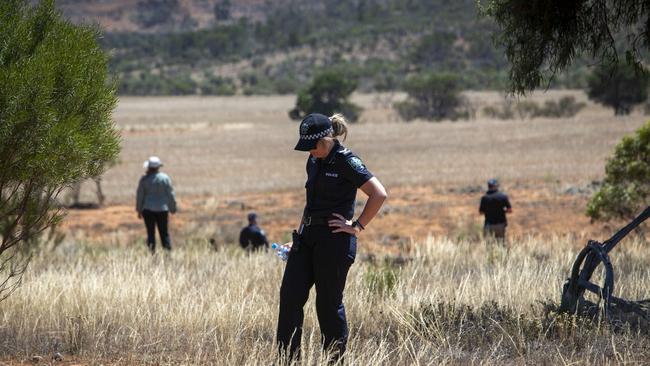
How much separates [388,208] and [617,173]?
29.0 feet

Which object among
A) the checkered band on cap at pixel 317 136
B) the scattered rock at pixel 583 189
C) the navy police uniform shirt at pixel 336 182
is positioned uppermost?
the checkered band on cap at pixel 317 136

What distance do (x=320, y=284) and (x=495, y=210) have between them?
30.6 ft

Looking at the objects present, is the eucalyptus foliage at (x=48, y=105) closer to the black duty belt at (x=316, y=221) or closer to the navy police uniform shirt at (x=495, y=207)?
the black duty belt at (x=316, y=221)

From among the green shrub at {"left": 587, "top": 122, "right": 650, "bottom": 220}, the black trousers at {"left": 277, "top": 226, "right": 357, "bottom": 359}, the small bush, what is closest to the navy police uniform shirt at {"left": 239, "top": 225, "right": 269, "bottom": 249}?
the small bush

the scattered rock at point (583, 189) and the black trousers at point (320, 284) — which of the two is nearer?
the black trousers at point (320, 284)

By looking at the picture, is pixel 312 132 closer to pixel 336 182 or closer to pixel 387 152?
pixel 336 182

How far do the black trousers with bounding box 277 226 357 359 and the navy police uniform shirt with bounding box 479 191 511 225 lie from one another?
9.14m

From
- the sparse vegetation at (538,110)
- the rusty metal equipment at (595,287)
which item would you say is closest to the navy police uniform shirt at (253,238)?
the rusty metal equipment at (595,287)

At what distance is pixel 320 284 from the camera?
5.79m

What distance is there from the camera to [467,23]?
497 feet

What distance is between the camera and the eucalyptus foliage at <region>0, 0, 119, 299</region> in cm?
588

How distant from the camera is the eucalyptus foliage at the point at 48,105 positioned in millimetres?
5877

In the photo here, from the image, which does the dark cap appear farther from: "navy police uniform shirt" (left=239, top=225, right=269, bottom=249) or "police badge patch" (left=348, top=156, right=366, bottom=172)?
"navy police uniform shirt" (left=239, top=225, right=269, bottom=249)

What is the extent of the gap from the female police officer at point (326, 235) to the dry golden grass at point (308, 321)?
204 mm
